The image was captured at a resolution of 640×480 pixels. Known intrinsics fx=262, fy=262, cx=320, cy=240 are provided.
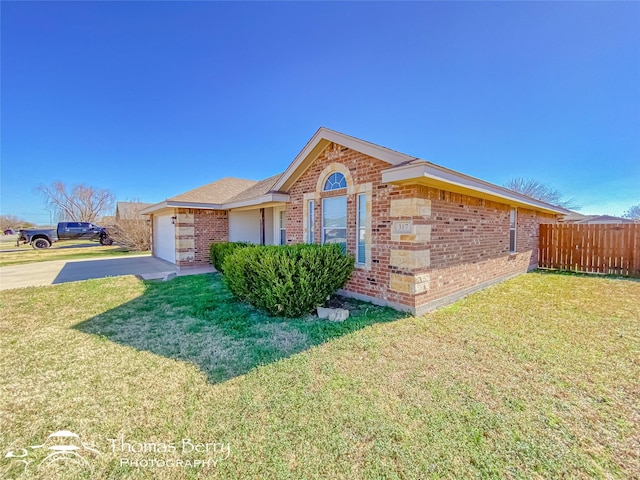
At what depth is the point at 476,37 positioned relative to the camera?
8.68m

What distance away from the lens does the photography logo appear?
2.09 metres

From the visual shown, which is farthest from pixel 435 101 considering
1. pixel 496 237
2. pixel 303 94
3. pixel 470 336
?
pixel 470 336

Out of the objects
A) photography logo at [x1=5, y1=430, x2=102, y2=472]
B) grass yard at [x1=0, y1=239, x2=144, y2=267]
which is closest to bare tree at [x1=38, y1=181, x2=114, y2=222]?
grass yard at [x1=0, y1=239, x2=144, y2=267]

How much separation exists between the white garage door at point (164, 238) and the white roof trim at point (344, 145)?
743 centimetres

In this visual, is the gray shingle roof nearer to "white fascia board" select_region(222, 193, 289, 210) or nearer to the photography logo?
"white fascia board" select_region(222, 193, 289, 210)

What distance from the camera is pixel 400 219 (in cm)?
550

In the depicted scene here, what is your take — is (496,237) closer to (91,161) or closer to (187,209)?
(187,209)


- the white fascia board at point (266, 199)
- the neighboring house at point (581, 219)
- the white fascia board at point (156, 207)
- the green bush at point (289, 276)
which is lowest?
the green bush at point (289, 276)

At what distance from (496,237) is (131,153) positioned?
30650 mm

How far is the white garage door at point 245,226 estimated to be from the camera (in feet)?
42.4

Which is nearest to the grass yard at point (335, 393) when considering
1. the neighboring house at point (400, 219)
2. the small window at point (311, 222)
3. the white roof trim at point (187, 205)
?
the neighboring house at point (400, 219)

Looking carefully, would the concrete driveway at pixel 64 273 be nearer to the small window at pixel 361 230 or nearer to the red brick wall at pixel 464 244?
the small window at pixel 361 230

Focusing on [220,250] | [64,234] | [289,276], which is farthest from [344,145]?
[64,234]

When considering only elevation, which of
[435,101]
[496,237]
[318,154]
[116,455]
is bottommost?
[116,455]
